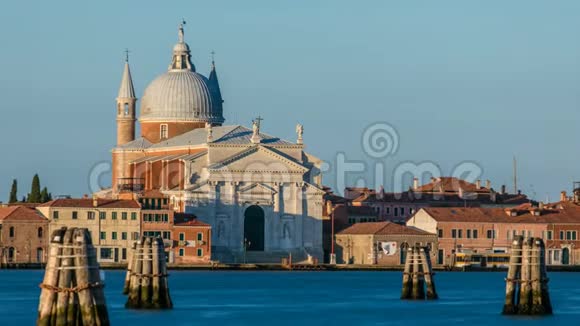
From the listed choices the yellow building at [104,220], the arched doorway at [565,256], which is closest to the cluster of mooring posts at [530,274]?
the yellow building at [104,220]

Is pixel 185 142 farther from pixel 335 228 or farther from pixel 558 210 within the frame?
pixel 558 210

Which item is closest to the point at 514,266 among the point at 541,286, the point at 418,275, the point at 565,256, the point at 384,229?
the point at 541,286

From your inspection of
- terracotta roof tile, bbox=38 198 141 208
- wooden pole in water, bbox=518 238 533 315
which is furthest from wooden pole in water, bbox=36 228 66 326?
terracotta roof tile, bbox=38 198 141 208

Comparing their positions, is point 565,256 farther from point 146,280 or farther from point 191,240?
point 146,280

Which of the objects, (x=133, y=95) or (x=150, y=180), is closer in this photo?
(x=150, y=180)

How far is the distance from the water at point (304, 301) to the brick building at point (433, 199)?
21.7 metres

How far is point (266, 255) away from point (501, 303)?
34616 mm

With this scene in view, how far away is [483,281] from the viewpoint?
3017 inches

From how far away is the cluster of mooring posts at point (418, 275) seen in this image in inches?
2064

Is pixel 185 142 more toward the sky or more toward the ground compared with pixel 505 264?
more toward the sky

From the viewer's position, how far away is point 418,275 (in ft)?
176

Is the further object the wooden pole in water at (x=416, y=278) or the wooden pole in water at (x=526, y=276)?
the wooden pole in water at (x=416, y=278)

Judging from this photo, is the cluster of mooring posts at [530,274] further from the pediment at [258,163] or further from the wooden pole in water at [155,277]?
the pediment at [258,163]

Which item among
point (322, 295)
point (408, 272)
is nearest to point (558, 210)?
point (322, 295)
